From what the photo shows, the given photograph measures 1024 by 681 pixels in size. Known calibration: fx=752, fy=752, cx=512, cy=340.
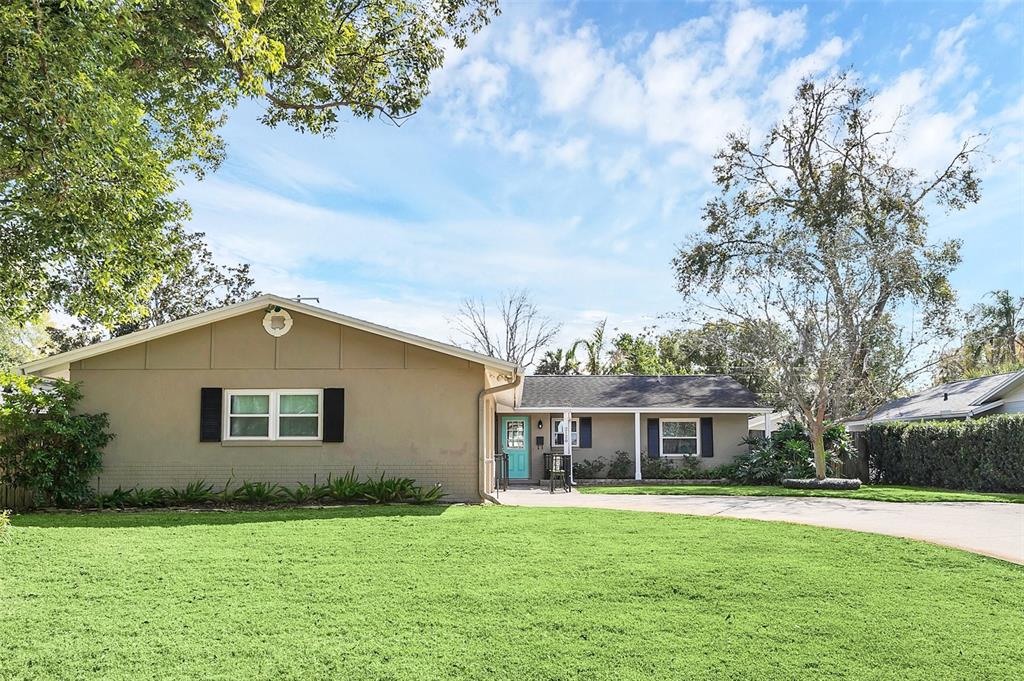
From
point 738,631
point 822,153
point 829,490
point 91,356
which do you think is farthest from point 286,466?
point 822,153

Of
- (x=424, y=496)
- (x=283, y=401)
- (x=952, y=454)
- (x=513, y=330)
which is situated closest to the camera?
(x=424, y=496)

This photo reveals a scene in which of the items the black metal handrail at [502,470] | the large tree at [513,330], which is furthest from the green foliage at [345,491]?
the large tree at [513,330]

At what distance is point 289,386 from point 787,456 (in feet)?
45.5

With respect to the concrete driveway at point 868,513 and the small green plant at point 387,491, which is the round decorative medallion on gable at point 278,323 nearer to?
the small green plant at point 387,491

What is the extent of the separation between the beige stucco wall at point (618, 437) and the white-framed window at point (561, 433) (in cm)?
12

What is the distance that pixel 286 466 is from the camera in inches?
526

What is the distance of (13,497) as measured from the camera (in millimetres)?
12539

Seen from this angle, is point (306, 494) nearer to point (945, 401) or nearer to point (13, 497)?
point (13, 497)

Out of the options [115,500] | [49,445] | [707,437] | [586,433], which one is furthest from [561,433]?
[49,445]

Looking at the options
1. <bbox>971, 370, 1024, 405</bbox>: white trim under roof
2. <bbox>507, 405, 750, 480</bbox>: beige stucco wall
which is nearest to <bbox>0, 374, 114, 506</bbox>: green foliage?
<bbox>507, 405, 750, 480</bbox>: beige stucco wall

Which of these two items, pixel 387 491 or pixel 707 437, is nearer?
pixel 387 491

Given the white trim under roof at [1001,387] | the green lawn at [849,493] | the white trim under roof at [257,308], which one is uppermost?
the white trim under roof at [257,308]

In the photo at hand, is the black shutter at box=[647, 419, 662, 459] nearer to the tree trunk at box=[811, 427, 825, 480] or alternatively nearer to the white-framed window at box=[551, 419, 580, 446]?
the white-framed window at box=[551, 419, 580, 446]

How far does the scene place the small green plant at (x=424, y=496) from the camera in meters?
12.8
